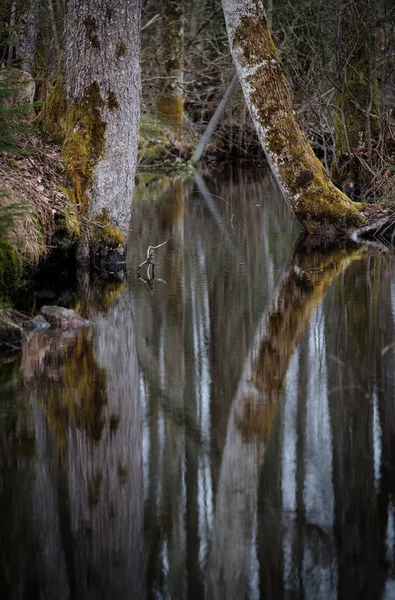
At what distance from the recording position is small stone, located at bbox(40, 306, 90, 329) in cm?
746

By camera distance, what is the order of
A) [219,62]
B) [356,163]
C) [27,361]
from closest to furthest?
1. [27,361]
2. [356,163]
3. [219,62]

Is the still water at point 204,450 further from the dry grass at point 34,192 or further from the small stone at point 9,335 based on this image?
the dry grass at point 34,192

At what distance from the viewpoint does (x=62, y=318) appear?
753cm

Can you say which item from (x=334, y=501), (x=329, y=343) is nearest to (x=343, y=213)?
(x=329, y=343)

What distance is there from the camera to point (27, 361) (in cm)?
625

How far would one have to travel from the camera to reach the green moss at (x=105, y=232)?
33.8 feet

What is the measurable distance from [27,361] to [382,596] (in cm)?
360

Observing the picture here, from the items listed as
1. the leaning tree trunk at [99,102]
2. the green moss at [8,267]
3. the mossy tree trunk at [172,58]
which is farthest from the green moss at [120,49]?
the mossy tree trunk at [172,58]

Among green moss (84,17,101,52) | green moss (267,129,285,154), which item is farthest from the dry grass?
green moss (267,129,285,154)

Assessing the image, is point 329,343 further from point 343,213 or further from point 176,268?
point 343,213

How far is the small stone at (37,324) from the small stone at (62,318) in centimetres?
7

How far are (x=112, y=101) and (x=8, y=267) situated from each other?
3.28 metres

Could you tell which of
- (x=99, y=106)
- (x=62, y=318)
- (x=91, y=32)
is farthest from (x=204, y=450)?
(x=91, y=32)

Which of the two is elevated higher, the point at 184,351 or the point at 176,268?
the point at 176,268
